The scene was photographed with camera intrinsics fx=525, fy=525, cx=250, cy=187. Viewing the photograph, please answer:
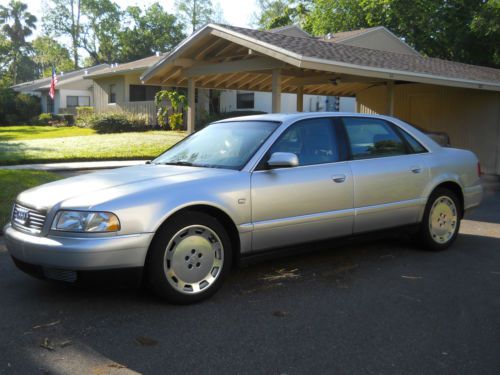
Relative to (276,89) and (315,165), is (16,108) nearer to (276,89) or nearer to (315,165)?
→ (276,89)

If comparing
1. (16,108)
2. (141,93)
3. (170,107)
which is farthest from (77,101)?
(170,107)

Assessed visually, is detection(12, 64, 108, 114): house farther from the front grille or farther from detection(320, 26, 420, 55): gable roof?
the front grille

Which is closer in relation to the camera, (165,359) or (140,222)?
(165,359)

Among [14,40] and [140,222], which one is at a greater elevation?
[14,40]

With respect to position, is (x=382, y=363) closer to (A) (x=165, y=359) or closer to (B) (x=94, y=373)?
(A) (x=165, y=359)

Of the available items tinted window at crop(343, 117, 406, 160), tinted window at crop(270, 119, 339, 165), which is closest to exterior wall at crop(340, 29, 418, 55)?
tinted window at crop(343, 117, 406, 160)

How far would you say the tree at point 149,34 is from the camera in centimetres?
6072

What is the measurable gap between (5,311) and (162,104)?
24263 mm

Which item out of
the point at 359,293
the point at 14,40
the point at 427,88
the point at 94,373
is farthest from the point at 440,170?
the point at 14,40

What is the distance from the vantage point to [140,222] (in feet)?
13.3

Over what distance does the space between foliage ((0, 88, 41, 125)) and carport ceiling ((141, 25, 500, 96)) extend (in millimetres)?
28406

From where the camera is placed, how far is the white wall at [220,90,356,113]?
3084 centimetres

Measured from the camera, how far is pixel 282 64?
11211mm

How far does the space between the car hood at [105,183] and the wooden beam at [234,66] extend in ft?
22.6
